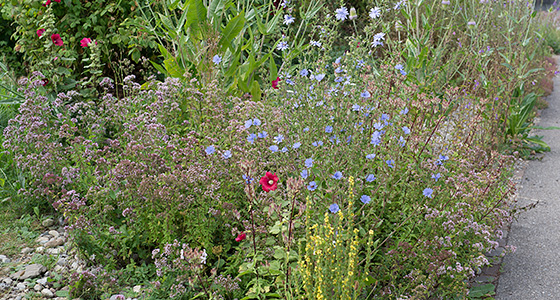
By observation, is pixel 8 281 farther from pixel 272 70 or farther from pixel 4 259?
pixel 272 70

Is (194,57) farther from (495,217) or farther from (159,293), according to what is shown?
(495,217)

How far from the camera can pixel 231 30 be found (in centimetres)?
405

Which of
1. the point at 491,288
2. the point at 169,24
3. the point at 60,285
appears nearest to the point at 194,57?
the point at 169,24

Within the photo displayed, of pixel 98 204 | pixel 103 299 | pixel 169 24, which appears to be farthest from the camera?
pixel 169 24

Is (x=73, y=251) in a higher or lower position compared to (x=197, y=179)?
lower

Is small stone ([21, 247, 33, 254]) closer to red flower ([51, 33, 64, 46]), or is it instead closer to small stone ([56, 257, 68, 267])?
small stone ([56, 257, 68, 267])

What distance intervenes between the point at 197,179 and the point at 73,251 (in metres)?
0.95

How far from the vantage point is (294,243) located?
241 centimetres

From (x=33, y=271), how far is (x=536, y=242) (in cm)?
333

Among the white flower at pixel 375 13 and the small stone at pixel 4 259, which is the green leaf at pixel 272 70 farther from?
the small stone at pixel 4 259

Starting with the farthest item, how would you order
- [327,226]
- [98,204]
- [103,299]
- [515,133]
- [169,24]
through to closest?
[515,133]
[169,24]
[98,204]
[103,299]
[327,226]

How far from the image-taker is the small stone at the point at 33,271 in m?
2.57

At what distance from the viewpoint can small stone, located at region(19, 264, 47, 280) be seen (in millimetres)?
2573

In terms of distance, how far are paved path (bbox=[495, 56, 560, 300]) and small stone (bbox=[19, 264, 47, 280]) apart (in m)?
2.67
